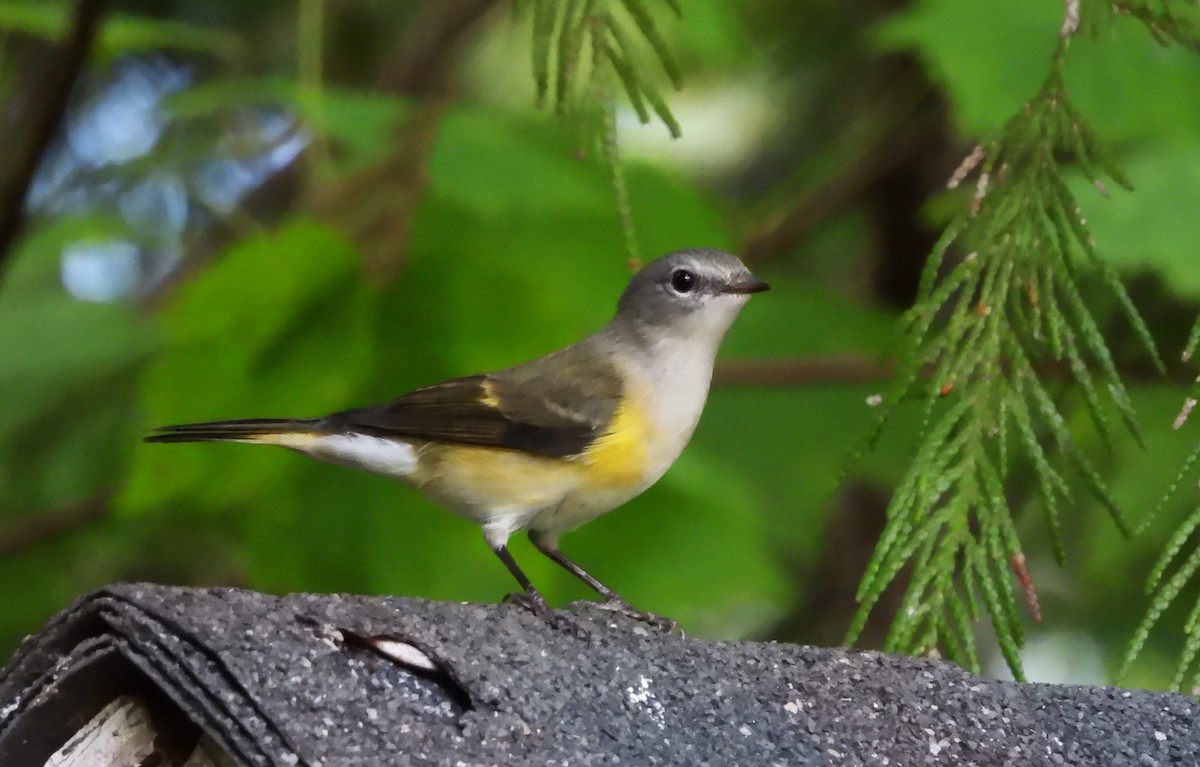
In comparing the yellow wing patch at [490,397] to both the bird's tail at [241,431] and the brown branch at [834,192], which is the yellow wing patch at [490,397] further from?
the brown branch at [834,192]

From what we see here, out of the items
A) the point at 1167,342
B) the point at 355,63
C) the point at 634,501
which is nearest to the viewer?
the point at 634,501

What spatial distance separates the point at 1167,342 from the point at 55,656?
9.00 feet

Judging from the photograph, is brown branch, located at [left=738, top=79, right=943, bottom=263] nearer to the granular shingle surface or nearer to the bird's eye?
the bird's eye

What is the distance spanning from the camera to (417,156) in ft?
9.72

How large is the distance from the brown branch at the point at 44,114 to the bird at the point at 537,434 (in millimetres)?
941

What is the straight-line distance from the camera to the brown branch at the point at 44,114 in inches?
120

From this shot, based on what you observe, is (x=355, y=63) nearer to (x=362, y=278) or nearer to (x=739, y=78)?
(x=739, y=78)

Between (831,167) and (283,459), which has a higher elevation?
(831,167)

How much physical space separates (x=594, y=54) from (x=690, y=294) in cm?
83

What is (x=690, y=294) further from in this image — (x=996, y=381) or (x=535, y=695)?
(x=535, y=695)

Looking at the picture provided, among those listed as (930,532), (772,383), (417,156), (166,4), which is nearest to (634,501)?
(772,383)

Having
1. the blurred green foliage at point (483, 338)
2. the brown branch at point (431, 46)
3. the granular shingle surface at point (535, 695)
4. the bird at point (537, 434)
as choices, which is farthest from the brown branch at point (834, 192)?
the granular shingle surface at point (535, 695)

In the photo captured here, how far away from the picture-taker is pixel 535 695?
1.58 m

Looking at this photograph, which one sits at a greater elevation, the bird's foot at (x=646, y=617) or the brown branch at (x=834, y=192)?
the brown branch at (x=834, y=192)
